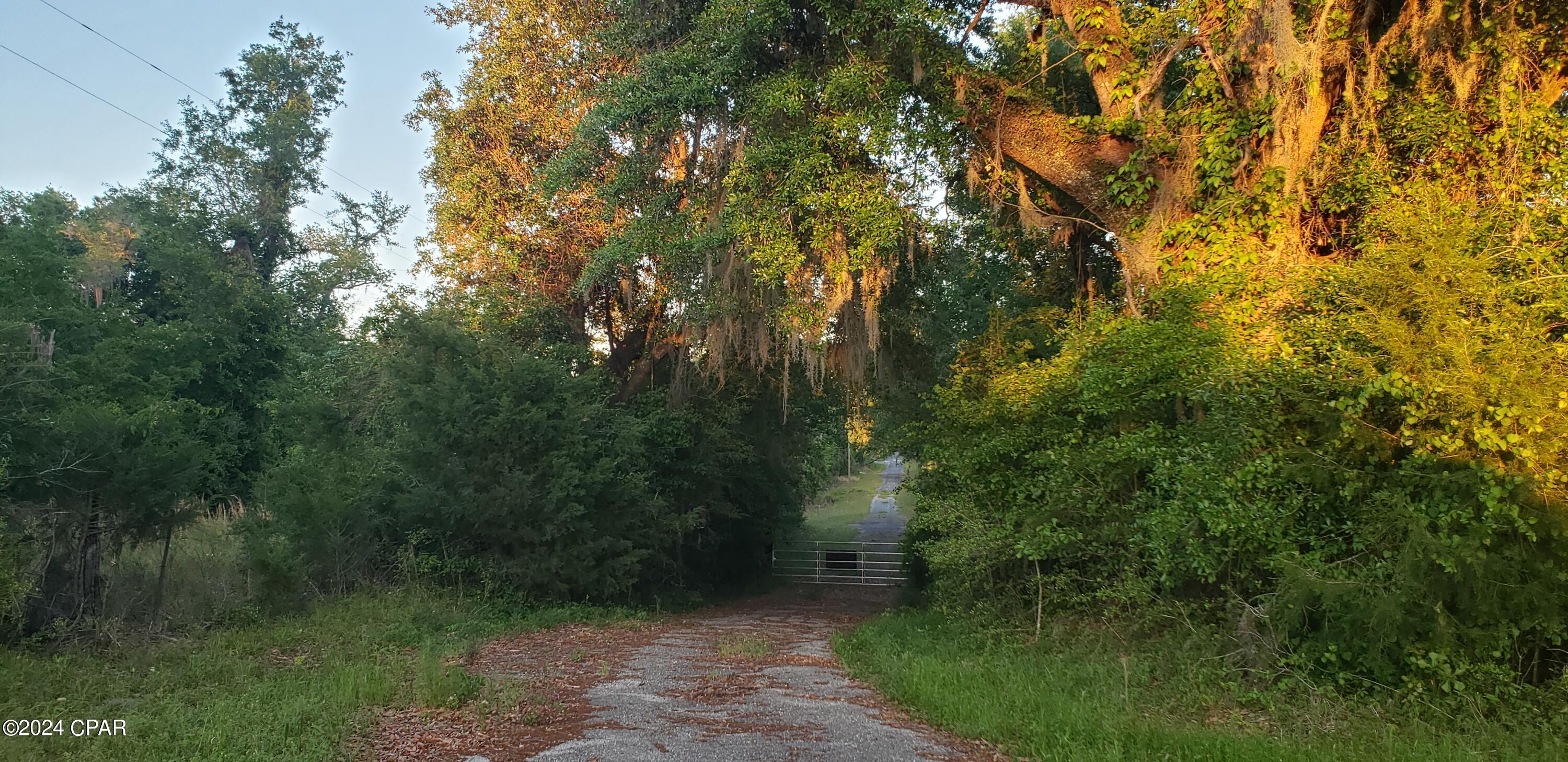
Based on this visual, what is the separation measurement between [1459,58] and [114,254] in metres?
31.3

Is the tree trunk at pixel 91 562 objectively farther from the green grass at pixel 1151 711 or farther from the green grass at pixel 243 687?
the green grass at pixel 1151 711

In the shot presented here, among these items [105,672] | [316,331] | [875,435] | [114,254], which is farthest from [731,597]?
[114,254]

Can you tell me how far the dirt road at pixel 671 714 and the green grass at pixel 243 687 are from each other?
1.36ft

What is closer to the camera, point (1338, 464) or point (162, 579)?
point (1338, 464)

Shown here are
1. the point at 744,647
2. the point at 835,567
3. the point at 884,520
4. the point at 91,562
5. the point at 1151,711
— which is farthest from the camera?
the point at 884,520

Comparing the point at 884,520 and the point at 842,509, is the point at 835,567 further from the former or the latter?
the point at 842,509

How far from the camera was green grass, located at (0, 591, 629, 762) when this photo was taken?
16.0ft

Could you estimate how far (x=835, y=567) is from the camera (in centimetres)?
2536

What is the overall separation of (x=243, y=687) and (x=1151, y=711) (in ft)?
22.9

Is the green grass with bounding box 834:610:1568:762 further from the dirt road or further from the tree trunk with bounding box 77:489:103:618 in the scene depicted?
the tree trunk with bounding box 77:489:103:618

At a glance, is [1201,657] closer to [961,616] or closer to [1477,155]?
[961,616]

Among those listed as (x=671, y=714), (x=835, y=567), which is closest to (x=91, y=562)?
(x=671, y=714)

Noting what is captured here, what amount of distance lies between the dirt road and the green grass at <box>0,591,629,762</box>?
0.41 m

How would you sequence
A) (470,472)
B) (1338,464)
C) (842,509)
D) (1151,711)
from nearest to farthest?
(1151,711)
(1338,464)
(470,472)
(842,509)
